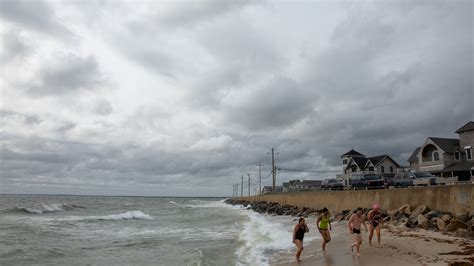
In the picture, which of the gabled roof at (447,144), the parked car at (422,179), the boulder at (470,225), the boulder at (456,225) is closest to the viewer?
the boulder at (470,225)

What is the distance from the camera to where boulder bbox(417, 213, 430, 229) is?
55.3 feet

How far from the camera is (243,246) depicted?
1980 cm

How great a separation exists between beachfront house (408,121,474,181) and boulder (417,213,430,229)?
21.3 metres

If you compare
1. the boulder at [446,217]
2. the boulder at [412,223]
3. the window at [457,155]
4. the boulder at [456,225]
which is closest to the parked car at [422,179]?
the window at [457,155]

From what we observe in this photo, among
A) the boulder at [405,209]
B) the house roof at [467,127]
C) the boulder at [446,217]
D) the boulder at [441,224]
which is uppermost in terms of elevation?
the house roof at [467,127]

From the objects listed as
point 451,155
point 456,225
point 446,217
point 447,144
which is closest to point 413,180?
point 451,155

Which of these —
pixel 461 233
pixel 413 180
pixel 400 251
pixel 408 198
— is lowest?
pixel 400 251

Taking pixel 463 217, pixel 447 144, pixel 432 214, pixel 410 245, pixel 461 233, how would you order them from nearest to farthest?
pixel 410 245 → pixel 461 233 → pixel 463 217 → pixel 432 214 → pixel 447 144

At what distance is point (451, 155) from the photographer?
3881 centimetres

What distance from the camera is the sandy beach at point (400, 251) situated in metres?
11.2

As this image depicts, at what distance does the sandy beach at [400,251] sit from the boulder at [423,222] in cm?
47

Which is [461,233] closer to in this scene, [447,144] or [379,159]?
[447,144]

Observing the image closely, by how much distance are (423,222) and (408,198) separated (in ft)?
16.7

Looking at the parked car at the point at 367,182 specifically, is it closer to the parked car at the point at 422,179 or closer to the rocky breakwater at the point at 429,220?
the parked car at the point at 422,179
